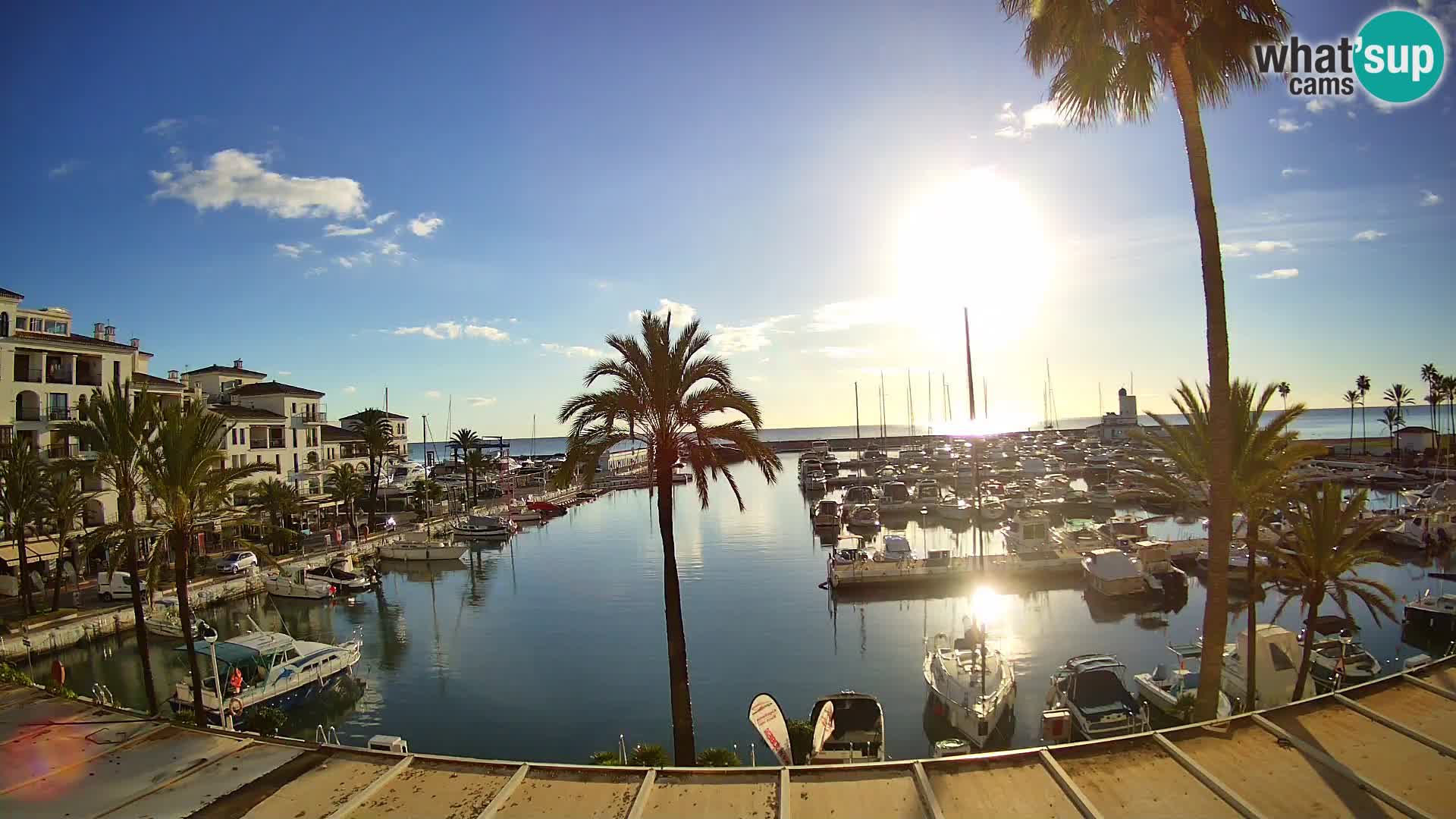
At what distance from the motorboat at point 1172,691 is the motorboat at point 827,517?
40.0 m

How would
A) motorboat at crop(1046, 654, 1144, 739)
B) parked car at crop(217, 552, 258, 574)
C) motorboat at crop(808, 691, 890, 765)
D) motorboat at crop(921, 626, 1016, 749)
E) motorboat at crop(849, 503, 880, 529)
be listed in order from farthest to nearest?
motorboat at crop(849, 503, 880, 529)
parked car at crop(217, 552, 258, 574)
motorboat at crop(921, 626, 1016, 749)
motorboat at crop(1046, 654, 1144, 739)
motorboat at crop(808, 691, 890, 765)

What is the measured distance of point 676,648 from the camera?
16594mm

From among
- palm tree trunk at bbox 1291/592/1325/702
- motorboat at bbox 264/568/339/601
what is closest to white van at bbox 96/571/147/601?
motorboat at bbox 264/568/339/601

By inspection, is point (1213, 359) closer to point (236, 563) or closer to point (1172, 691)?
point (1172, 691)

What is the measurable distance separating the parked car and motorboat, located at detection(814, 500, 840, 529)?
144ft

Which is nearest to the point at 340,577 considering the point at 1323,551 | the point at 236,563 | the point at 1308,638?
the point at 236,563

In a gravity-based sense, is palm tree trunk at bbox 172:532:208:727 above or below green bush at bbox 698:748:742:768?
Answer: above

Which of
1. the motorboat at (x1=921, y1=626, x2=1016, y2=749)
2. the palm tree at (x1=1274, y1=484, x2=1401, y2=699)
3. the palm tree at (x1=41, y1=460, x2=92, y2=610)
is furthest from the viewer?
the palm tree at (x1=41, y1=460, x2=92, y2=610)

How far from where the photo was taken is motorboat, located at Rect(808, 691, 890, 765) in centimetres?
1858

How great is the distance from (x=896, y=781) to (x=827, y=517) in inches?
2252

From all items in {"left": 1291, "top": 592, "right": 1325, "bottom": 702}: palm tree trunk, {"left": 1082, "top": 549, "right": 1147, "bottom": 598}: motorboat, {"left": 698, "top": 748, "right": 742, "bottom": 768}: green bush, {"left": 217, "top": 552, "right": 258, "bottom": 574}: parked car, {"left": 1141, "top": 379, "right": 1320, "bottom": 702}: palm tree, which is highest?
{"left": 1141, "top": 379, "right": 1320, "bottom": 702}: palm tree

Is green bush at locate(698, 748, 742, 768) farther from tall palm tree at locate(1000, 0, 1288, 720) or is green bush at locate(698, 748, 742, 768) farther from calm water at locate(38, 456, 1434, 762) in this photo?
A: tall palm tree at locate(1000, 0, 1288, 720)

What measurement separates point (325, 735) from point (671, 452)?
681 inches

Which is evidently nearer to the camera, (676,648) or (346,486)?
(676,648)
